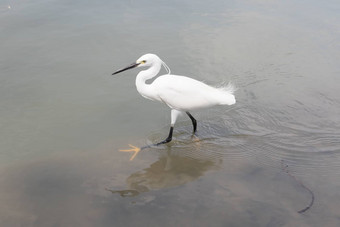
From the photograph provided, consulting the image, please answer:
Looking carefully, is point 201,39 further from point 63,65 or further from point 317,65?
point 63,65

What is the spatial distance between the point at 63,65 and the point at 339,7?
285 inches

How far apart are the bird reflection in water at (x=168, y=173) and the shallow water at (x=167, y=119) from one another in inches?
0.9

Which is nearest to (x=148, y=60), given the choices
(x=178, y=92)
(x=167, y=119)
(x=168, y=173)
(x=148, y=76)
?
(x=148, y=76)

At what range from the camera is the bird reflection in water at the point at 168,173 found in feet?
14.0

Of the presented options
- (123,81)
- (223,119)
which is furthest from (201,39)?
(223,119)

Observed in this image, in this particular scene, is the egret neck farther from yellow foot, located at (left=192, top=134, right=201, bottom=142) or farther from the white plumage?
yellow foot, located at (left=192, top=134, right=201, bottom=142)

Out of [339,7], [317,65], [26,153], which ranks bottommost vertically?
[26,153]

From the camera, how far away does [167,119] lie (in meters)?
5.87

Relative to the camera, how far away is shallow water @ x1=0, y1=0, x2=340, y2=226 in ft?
12.9

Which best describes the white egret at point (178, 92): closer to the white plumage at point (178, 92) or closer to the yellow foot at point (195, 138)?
the white plumage at point (178, 92)

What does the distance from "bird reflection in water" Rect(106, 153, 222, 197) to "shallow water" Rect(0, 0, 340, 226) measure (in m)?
0.02

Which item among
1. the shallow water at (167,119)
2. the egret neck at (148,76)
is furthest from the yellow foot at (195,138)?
the egret neck at (148,76)

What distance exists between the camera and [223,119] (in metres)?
5.84

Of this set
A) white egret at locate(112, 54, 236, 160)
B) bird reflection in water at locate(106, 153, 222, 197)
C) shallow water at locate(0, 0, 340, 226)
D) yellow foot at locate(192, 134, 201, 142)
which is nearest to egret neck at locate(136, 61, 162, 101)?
white egret at locate(112, 54, 236, 160)
